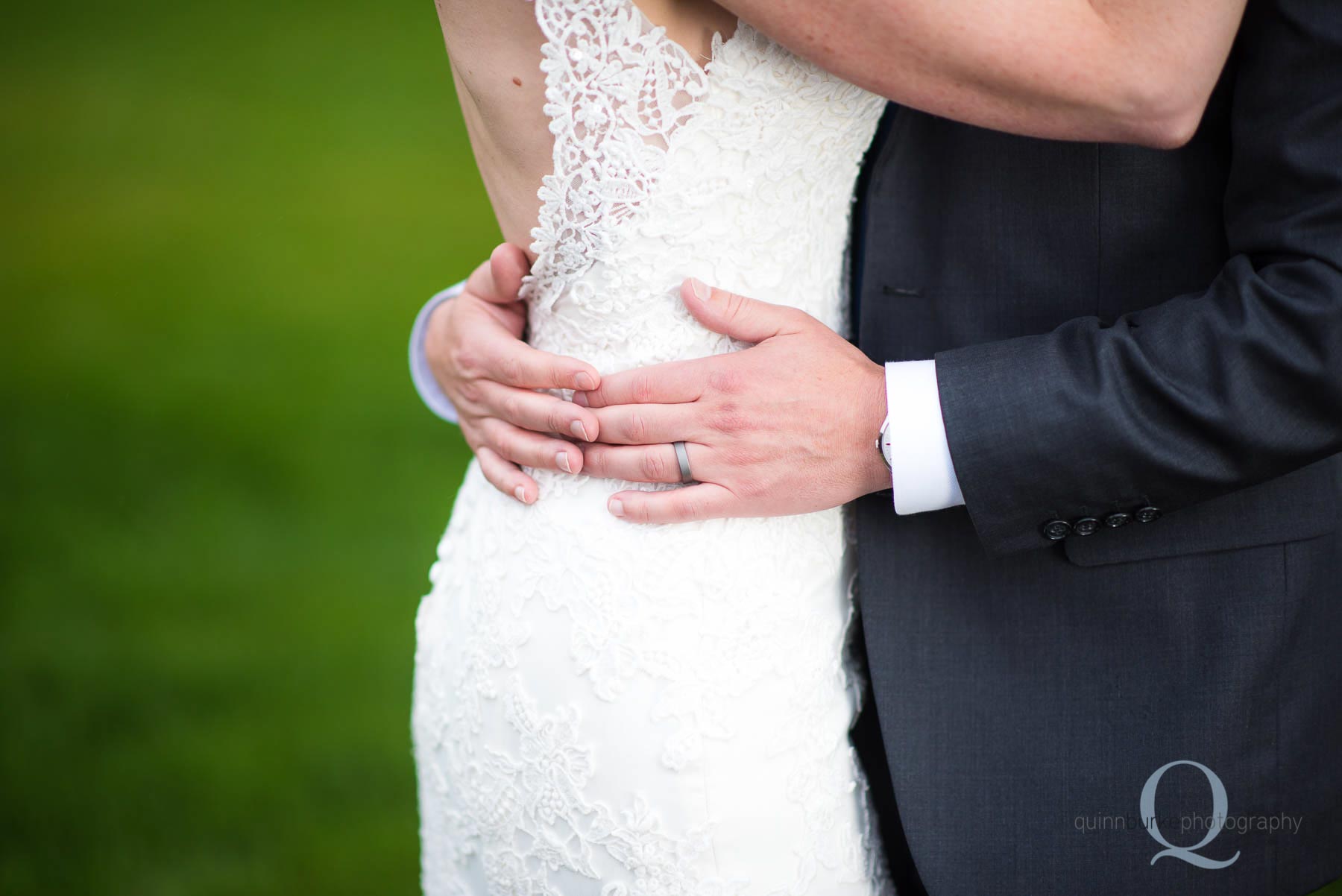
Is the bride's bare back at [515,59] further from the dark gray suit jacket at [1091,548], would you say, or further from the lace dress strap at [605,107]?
the dark gray suit jacket at [1091,548]

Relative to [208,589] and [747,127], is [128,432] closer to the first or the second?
[208,589]

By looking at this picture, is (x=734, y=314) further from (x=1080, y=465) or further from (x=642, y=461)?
(x=1080, y=465)

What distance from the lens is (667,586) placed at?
1.34 metres

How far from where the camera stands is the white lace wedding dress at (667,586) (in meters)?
1.26

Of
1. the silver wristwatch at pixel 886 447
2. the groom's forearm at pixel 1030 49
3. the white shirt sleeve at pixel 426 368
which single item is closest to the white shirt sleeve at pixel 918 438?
the silver wristwatch at pixel 886 447

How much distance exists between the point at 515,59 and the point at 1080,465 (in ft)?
2.71

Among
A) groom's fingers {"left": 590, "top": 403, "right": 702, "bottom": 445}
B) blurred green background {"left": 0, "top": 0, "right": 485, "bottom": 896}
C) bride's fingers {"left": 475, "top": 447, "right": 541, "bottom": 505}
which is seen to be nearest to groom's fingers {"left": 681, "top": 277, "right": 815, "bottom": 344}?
groom's fingers {"left": 590, "top": 403, "right": 702, "bottom": 445}

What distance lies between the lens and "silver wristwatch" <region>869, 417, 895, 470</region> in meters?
1.33

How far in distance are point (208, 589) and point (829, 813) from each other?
3.93 metres

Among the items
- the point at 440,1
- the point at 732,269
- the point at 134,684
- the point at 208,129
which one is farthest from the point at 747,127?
the point at 208,129

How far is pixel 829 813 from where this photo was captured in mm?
1395

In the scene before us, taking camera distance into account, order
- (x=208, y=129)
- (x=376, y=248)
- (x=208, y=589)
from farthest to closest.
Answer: (x=208, y=129)
(x=376, y=248)
(x=208, y=589)

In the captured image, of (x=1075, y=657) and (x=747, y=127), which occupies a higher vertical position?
(x=747, y=127)

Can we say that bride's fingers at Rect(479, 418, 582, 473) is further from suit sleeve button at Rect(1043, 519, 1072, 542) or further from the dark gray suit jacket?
suit sleeve button at Rect(1043, 519, 1072, 542)
